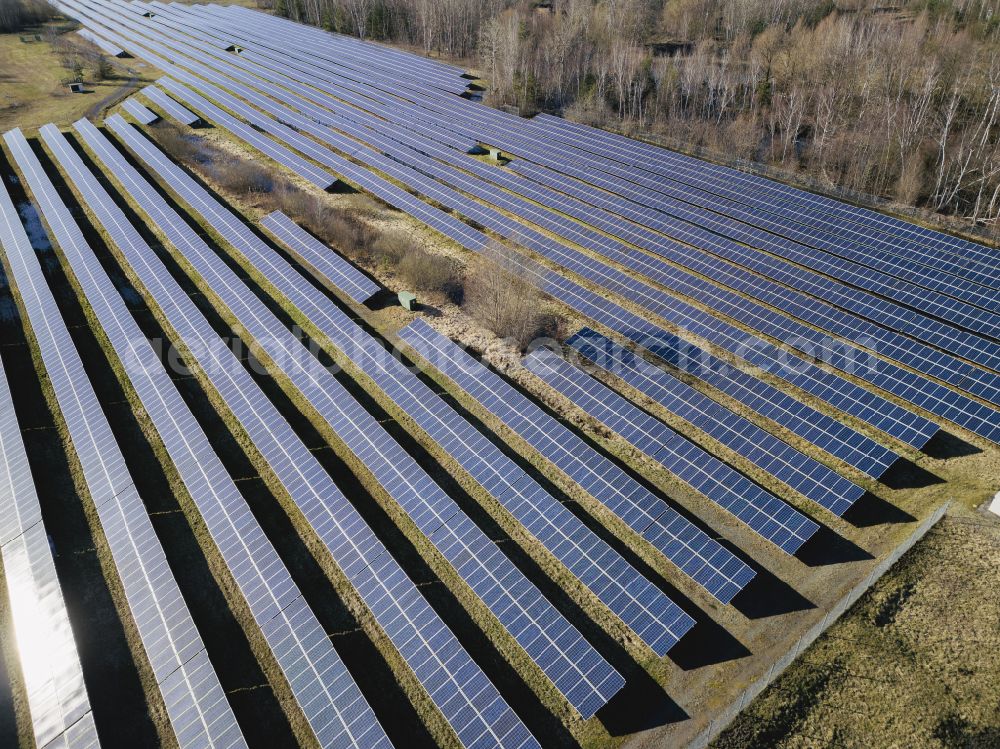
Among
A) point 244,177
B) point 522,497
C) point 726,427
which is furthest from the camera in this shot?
point 244,177

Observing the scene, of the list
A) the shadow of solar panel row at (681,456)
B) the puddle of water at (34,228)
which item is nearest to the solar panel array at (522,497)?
the shadow of solar panel row at (681,456)

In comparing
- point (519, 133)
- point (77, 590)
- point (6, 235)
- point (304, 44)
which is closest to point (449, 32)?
point (304, 44)

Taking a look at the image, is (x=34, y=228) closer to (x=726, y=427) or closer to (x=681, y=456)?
(x=681, y=456)

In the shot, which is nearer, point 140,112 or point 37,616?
point 37,616

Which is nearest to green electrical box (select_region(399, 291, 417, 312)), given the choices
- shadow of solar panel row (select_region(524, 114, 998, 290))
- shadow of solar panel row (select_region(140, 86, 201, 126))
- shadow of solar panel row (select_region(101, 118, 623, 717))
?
shadow of solar panel row (select_region(101, 118, 623, 717))

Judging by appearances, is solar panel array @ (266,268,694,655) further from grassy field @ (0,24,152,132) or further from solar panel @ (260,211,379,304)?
grassy field @ (0,24,152,132)

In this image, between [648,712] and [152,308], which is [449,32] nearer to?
[152,308]

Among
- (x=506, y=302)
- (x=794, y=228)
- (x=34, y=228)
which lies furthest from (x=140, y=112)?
(x=794, y=228)
